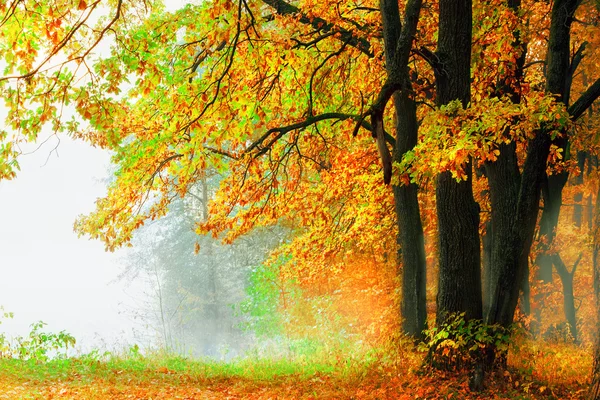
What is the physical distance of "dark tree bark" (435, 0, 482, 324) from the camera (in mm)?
7988

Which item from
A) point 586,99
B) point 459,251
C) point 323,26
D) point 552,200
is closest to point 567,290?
point 552,200

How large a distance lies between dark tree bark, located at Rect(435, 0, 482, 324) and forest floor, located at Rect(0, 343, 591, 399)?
3.34 feet

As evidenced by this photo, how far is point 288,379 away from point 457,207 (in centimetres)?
429

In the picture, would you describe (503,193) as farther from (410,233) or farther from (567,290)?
(567,290)

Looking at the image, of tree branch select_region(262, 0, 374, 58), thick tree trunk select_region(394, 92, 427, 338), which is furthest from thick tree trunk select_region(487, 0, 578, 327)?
tree branch select_region(262, 0, 374, 58)

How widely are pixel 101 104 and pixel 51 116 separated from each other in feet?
2.10

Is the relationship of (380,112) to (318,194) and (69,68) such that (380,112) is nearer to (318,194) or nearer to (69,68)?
(69,68)

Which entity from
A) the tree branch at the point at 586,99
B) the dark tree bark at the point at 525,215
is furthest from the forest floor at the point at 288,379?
the tree branch at the point at 586,99

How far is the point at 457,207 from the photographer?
26.3 feet

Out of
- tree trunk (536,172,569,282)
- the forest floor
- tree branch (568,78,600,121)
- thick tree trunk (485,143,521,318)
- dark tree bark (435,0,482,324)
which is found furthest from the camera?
tree trunk (536,172,569,282)

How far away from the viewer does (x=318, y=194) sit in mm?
12594

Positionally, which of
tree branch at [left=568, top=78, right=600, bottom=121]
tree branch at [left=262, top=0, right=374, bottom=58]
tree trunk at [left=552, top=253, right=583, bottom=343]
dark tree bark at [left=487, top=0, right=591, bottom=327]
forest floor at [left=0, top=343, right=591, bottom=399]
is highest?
tree branch at [left=262, top=0, right=374, bottom=58]

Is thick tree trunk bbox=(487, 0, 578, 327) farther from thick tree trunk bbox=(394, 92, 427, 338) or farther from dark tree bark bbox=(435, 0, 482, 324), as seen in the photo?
thick tree trunk bbox=(394, 92, 427, 338)

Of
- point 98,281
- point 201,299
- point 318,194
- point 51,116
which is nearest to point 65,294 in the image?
point 98,281
